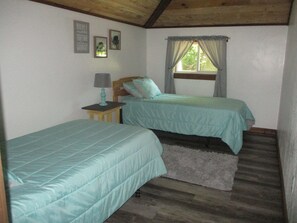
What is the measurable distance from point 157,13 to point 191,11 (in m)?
0.65

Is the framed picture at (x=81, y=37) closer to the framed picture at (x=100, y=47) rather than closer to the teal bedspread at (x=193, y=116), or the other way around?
the framed picture at (x=100, y=47)

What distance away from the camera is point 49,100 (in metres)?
3.22

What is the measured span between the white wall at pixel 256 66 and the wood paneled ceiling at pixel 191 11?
16 cm

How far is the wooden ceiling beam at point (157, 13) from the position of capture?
14.8ft

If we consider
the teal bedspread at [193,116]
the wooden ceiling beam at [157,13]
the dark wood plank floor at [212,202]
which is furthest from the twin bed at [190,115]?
the wooden ceiling beam at [157,13]

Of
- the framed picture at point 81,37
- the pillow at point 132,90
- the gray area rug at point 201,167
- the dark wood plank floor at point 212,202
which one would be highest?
the framed picture at point 81,37

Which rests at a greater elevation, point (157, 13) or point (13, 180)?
point (157, 13)

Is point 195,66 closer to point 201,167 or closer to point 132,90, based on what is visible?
point 132,90

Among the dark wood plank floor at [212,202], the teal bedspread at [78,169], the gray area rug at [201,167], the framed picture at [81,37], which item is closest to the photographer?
the teal bedspread at [78,169]

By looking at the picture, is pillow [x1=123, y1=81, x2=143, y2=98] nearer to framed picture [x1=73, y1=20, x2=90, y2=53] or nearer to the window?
framed picture [x1=73, y1=20, x2=90, y2=53]

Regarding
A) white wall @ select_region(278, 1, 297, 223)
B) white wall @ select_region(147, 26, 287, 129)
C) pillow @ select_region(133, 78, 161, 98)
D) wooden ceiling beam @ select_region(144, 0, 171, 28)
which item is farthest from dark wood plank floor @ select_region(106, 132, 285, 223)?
wooden ceiling beam @ select_region(144, 0, 171, 28)

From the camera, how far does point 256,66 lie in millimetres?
4746

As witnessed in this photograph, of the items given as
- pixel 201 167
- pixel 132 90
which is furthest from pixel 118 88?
pixel 201 167

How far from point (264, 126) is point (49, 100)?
3.91 m
